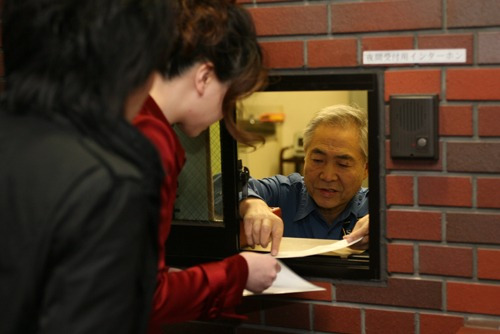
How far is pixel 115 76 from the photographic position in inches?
45.9

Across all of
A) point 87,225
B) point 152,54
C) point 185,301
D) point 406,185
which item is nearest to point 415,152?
point 406,185

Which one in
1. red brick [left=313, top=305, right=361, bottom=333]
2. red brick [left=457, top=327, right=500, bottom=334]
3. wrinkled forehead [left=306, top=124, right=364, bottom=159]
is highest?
wrinkled forehead [left=306, top=124, right=364, bottom=159]

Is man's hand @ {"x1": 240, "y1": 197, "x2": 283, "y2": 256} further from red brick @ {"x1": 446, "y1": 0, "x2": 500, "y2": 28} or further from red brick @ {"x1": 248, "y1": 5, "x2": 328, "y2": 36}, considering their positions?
red brick @ {"x1": 446, "y1": 0, "x2": 500, "y2": 28}

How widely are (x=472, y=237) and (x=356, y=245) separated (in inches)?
15.4

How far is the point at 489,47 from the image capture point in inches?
77.0

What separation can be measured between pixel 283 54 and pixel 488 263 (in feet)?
2.80

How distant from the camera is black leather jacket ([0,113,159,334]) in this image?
3.60 feet

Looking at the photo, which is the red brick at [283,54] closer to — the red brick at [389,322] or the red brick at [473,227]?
the red brick at [473,227]

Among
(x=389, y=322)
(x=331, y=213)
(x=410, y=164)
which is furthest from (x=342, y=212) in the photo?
(x=410, y=164)

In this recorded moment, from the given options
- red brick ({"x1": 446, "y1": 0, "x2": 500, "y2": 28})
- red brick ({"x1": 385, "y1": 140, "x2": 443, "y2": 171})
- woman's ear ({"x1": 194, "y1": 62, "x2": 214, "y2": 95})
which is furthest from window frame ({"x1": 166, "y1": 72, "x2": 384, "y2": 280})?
woman's ear ({"x1": 194, "y1": 62, "x2": 214, "y2": 95})

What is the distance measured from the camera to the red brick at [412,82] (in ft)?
6.63

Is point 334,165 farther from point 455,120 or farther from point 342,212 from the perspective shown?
point 455,120

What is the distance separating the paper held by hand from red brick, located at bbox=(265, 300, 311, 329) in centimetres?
17

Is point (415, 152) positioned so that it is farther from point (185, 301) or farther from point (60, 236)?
point (60, 236)
